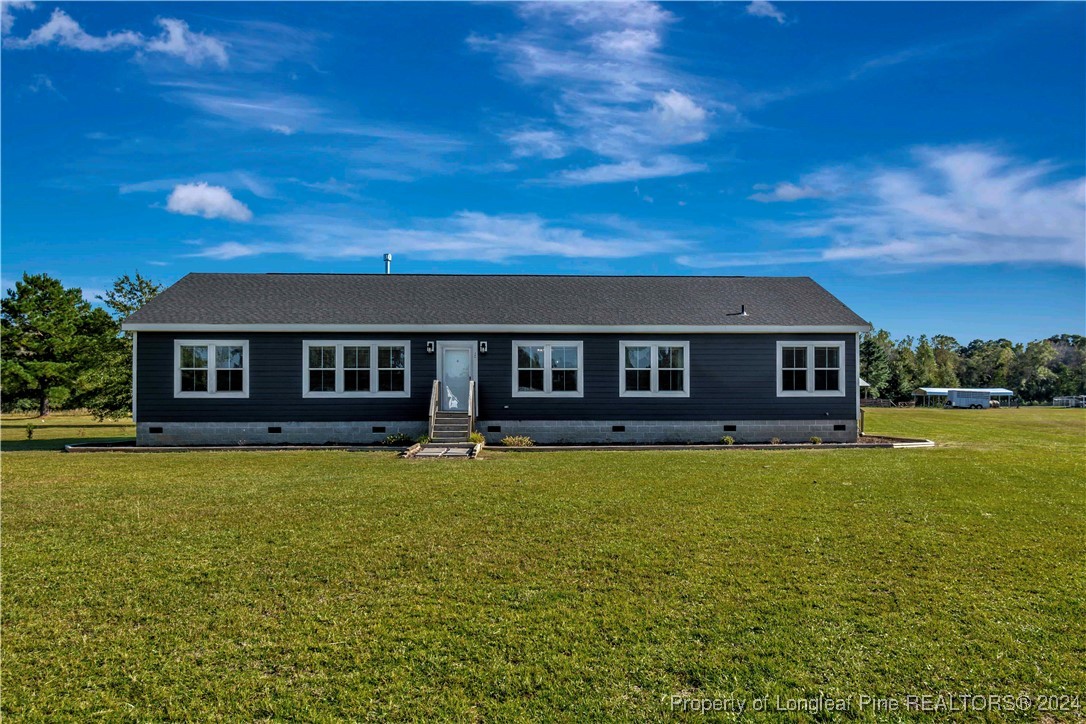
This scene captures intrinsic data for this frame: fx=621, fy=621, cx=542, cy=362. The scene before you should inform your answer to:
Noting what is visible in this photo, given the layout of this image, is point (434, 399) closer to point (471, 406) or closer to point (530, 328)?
point (471, 406)

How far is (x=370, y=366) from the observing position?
726 inches

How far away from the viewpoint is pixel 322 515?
27.5 ft

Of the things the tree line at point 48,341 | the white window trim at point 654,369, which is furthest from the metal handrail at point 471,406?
the tree line at point 48,341

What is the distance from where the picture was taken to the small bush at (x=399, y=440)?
17.8m

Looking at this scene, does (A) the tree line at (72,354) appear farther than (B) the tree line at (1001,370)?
No

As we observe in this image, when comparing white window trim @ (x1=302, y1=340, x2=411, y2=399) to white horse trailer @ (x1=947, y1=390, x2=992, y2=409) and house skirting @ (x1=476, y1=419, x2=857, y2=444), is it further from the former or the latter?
white horse trailer @ (x1=947, y1=390, x2=992, y2=409)

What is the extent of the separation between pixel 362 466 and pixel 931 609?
11.0 m

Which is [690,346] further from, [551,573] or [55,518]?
[55,518]

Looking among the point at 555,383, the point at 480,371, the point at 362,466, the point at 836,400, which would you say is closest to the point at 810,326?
the point at 836,400

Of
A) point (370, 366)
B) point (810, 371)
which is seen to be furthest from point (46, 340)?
point (810, 371)

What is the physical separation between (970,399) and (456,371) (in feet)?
203

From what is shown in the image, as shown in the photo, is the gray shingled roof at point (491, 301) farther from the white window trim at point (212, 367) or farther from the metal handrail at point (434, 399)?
the metal handrail at point (434, 399)

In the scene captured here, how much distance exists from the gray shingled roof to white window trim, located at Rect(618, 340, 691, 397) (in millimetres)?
629

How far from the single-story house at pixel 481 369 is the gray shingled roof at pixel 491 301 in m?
0.09
